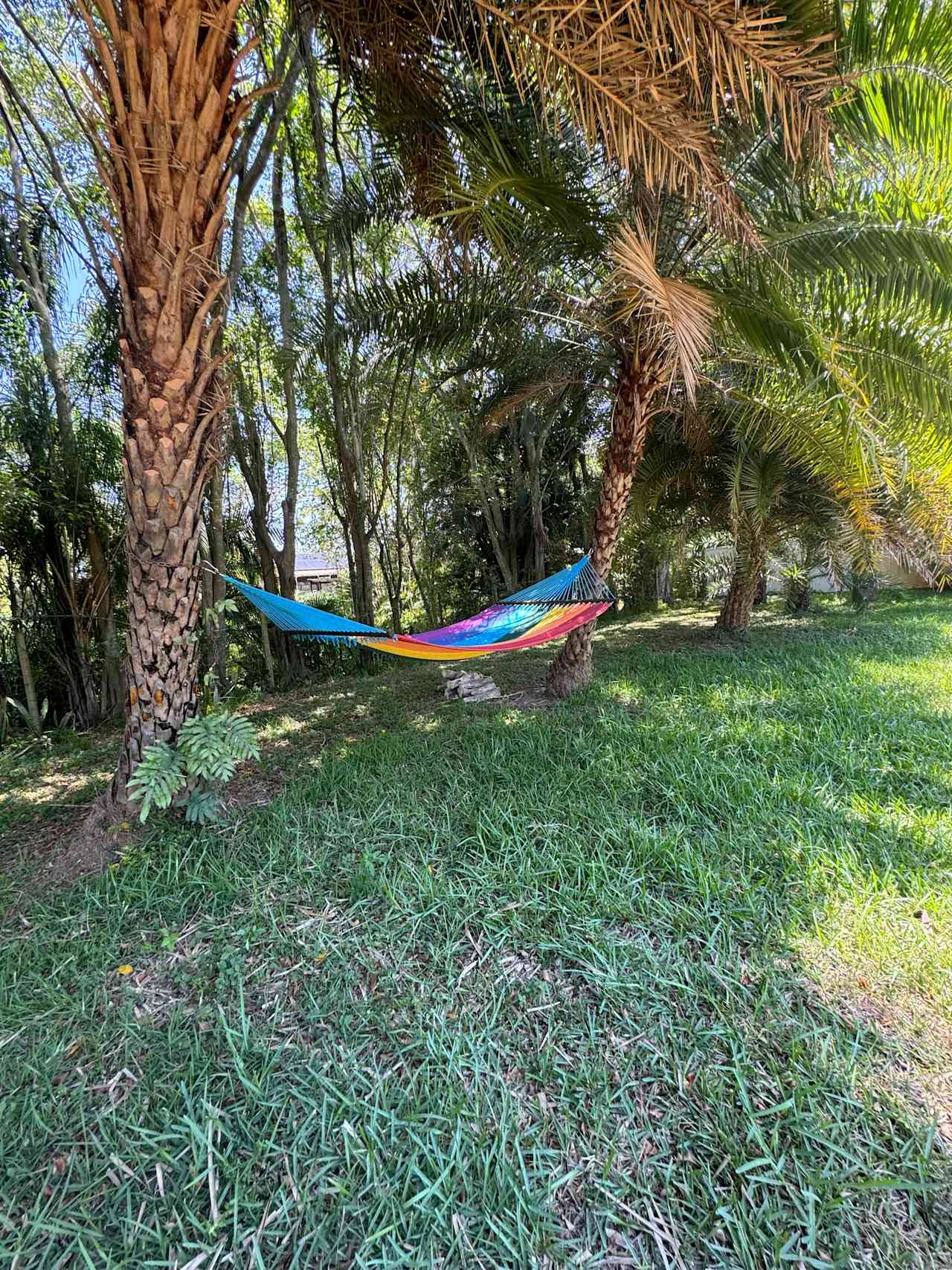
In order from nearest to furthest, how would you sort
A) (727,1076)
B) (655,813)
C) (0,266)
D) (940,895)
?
(727,1076) → (940,895) → (655,813) → (0,266)

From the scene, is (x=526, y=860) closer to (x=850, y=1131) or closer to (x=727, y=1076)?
(x=727, y=1076)

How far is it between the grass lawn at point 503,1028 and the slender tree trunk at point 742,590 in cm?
261

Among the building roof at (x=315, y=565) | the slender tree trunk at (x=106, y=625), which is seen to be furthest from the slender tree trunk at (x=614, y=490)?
the building roof at (x=315, y=565)

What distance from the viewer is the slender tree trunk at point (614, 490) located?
9.00 feet

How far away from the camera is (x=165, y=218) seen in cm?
140

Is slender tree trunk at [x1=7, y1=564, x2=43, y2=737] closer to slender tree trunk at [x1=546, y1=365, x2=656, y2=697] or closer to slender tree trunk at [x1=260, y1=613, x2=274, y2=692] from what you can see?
slender tree trunk at [x1=260, y1=613, x2=274, y2=692]

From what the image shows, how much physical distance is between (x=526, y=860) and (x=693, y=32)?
2.49 m

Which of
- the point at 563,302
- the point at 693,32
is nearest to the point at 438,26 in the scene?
the point at 693,32

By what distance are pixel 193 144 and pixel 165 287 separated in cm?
40

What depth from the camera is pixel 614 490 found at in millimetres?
2932

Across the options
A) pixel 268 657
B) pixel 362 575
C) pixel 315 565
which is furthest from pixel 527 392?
pixel 315 565

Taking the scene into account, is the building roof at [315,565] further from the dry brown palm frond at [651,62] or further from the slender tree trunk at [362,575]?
the dry brown palm frond at [651,62]

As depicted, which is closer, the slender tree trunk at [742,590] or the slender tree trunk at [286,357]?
the slender tree trunk at [286,357]

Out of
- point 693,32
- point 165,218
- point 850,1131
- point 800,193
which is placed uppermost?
point 693,32
